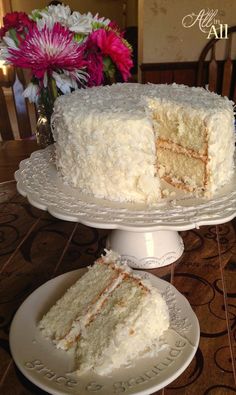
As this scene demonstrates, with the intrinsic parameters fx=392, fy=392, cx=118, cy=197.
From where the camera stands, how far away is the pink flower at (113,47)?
1.54 meters

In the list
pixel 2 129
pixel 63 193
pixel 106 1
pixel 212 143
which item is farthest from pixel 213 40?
pixel 106 1

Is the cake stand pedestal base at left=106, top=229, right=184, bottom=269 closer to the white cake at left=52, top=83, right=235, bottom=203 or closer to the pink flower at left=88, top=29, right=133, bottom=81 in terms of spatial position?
the white cake at left=52, top=83, right=235, bottom=203

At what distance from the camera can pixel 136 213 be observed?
1.19 metres

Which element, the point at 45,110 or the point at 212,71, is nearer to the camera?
the point at 45,110

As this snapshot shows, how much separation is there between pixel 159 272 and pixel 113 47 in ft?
2.96

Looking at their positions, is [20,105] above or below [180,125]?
below

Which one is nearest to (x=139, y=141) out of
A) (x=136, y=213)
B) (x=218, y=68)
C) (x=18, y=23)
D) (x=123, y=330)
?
(x=136, y=213)

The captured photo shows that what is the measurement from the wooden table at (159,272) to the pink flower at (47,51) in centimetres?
61

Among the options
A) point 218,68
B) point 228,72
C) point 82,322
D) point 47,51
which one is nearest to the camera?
point 82,322

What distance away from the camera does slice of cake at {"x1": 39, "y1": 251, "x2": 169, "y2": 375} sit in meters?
0.86

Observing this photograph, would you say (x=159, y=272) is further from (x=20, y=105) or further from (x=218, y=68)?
(x=218, y=68)

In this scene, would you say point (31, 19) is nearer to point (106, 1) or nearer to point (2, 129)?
point (2, 129)

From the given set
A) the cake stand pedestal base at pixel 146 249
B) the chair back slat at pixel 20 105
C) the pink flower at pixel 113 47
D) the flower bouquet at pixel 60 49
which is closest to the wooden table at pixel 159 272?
the cake stand pedestal base at pixel 146 249

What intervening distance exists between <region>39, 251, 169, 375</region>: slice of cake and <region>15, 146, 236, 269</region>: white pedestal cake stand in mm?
160
